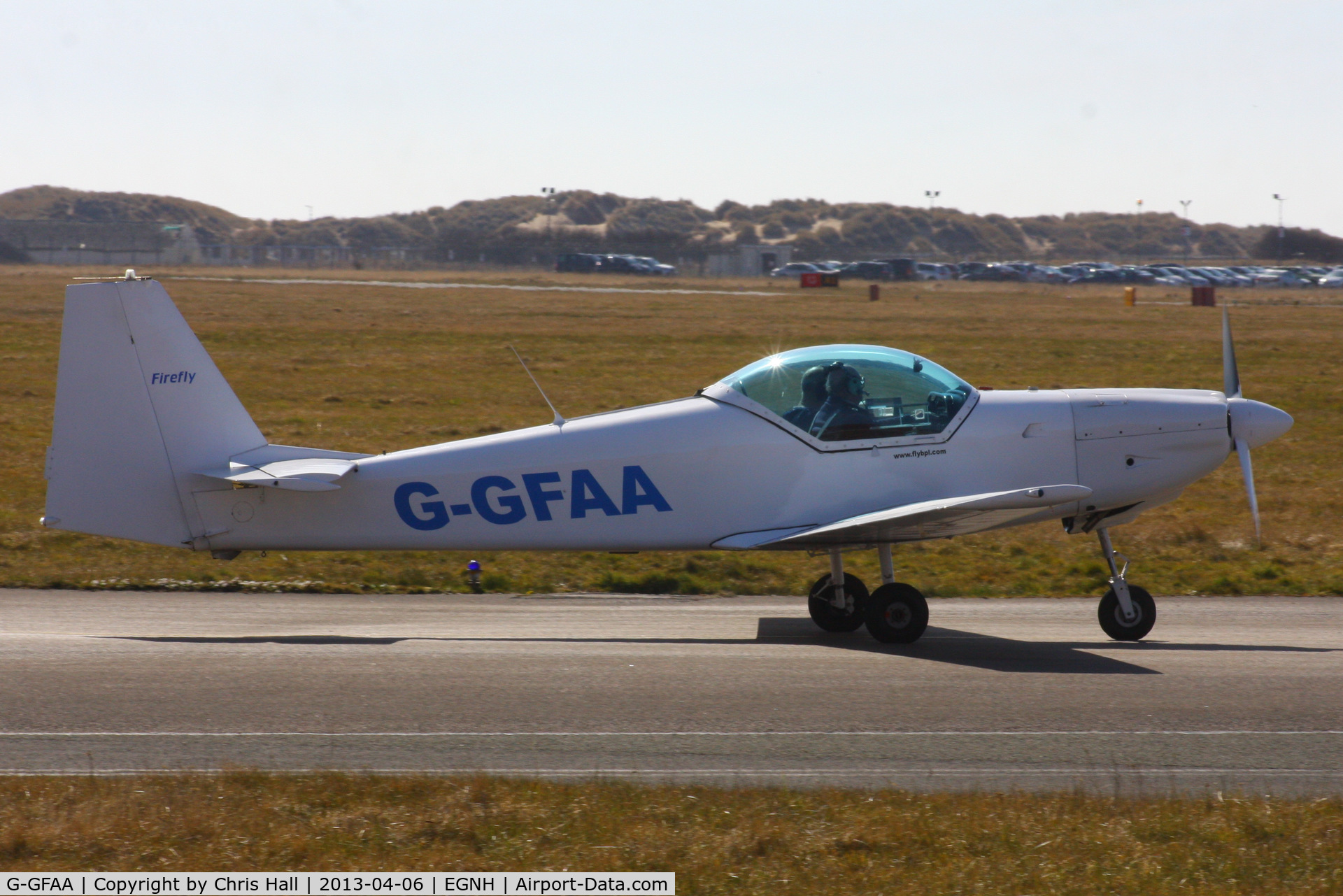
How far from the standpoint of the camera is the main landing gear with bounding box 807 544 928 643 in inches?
389

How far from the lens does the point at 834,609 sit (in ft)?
34.9

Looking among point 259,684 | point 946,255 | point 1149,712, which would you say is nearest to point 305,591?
point 259,684

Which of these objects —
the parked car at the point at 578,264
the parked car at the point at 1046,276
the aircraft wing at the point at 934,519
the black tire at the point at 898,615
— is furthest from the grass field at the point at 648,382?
the parked car at the point at 578,264

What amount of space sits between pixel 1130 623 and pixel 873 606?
7.03ft

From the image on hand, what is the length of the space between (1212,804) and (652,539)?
4.85 metres

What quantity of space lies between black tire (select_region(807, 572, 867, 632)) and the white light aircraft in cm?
48

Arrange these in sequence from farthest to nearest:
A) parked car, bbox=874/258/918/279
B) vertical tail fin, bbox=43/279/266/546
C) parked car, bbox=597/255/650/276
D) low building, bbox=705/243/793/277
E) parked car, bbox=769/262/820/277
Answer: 1. low building, bbox=705/243/793/277
2. parked car, bbox=769/262/820/277
3. parked car, bbox=597/255/650/276
4. parked car, bbox=874/258/918/279
5. vertical tail fin, bbox=43/279/266/546

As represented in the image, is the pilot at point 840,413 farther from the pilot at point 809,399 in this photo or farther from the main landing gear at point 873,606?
the main landing gear at point 873,606

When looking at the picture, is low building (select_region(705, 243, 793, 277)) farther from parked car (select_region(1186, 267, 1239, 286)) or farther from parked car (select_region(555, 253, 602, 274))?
parked car (select_region(1186, 267, 1239, 286))

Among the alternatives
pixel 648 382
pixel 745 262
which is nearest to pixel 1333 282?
pixel 745 262

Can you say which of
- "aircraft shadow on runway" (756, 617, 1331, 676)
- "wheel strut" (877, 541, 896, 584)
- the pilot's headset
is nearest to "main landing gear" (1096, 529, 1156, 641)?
"aircraft shadow on runway" (756, 617, 1331, 676)

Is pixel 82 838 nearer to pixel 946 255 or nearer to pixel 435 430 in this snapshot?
pixel 435 430

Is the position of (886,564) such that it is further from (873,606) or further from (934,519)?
(934,519)

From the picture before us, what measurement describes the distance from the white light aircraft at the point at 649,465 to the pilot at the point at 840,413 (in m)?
0.01
